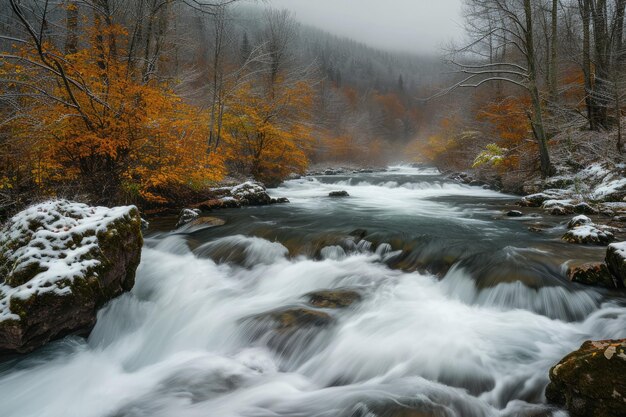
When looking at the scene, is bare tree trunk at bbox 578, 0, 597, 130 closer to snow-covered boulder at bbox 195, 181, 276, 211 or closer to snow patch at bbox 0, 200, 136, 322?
snow-covered boulder at bbox 195, 181, 276, 211

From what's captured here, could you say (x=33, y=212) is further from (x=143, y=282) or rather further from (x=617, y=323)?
(x=617, y=323)

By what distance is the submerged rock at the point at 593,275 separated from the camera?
14.6 ft

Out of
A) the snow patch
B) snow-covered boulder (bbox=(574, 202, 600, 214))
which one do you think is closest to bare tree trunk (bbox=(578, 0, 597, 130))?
snow-covered boulder (bbox=(574, 202, 600, 214))

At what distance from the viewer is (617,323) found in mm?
3824

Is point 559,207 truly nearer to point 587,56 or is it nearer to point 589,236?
point 589,236

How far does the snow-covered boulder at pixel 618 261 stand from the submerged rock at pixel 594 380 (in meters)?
2.18

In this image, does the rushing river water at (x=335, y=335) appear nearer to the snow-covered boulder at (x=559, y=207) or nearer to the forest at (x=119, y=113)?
the snow-covered boulder at (x=559, y=207)

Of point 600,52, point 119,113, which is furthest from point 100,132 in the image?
point 600,52

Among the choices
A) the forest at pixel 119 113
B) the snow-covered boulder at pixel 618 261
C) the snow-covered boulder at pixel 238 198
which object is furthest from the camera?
the snow-covered boulder at pixel 238 198

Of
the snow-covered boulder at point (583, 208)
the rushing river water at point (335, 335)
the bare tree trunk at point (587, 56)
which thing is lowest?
the rushing river water at point (335, 335)

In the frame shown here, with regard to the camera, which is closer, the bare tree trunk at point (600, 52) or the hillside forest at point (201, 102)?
Result: the hillside forest at point (201, 102)

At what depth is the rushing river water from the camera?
128 inches

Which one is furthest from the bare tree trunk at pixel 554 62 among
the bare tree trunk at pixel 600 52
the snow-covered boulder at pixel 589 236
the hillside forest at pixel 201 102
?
the snow-covered boulder at pixel 589 236

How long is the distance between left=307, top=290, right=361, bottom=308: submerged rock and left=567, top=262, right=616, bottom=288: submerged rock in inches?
116
